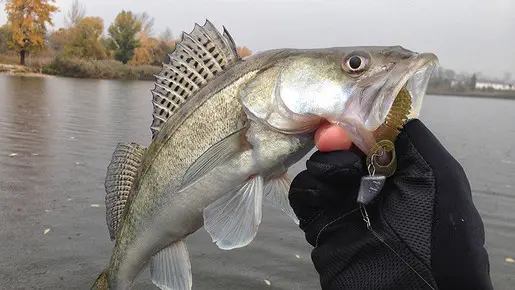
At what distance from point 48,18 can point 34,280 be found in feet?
195

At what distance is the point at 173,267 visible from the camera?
2.85m

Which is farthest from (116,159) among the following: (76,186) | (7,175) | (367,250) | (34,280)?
(7,175)

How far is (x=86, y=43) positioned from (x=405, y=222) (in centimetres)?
6700

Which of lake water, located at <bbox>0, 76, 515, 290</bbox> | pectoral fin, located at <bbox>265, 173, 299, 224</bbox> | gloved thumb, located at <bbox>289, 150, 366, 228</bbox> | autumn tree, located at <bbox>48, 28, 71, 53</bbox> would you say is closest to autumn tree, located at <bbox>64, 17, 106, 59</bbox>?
autumn tree, located at <bbox>48, 28, 71, 53</bbox>

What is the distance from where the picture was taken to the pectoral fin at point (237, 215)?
91.8 inches

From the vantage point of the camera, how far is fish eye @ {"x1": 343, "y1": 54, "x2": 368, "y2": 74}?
2.05m

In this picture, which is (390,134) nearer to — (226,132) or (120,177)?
(226,132)

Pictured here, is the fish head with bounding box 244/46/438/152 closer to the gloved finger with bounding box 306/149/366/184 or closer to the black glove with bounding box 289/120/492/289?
the gloved finger with bounding box 306/149/366/184

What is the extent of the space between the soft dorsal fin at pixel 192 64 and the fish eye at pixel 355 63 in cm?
76

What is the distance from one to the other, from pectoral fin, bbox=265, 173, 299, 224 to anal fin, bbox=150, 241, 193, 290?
0.66 meters

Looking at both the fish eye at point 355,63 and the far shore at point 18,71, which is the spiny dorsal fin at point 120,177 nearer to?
the fish eye at point 355,63

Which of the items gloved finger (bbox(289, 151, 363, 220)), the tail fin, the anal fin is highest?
gloved finger (bbox(289, 151, 363, 220))

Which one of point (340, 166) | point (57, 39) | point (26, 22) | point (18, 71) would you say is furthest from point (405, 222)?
point (57, 39)

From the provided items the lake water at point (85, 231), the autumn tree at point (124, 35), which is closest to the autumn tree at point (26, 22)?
the autumn tree at point (124, 35)
